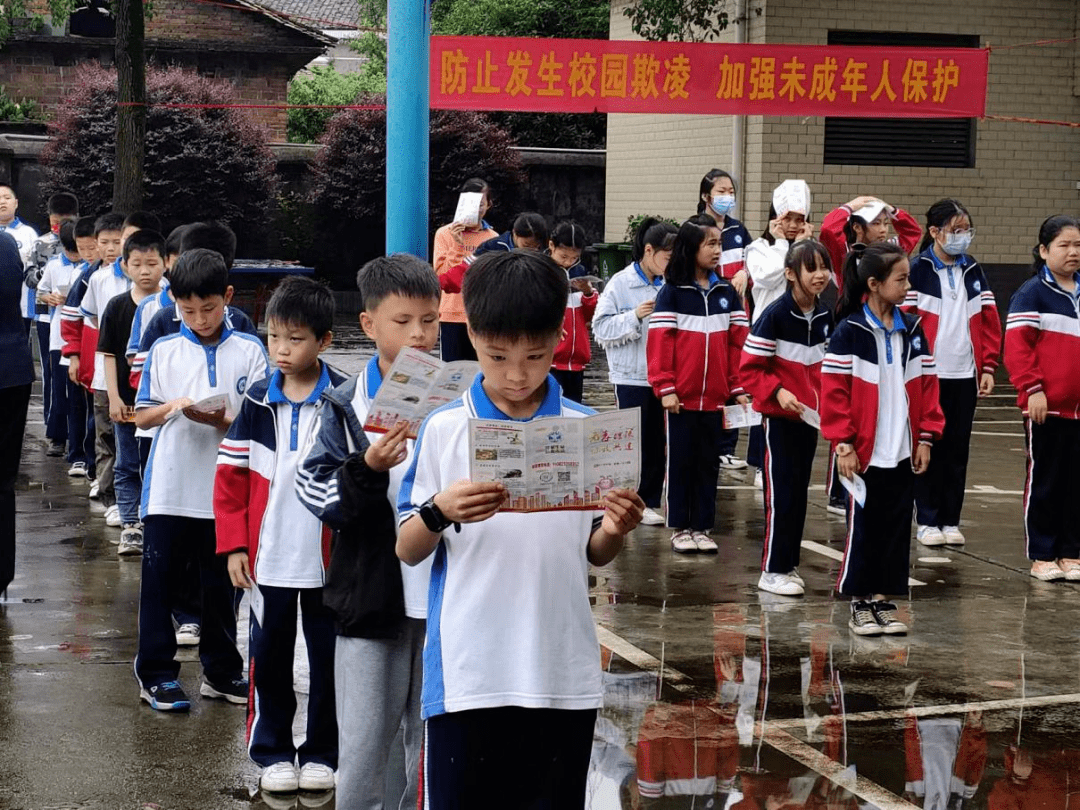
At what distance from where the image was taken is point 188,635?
252 inches

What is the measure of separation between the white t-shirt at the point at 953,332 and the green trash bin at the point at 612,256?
1141cm

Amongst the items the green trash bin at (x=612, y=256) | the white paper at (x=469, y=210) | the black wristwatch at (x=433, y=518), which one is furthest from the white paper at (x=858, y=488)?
the green trash bin at (x=612, y=256)

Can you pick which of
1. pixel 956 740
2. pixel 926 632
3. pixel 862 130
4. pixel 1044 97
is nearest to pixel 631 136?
pixel 862 130

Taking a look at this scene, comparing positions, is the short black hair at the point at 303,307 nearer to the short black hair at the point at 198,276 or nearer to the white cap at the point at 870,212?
the short black hair at the point at 198,276

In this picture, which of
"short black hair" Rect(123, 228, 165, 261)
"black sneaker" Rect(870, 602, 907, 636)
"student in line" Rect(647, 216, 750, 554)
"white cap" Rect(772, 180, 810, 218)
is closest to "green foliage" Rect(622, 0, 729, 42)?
"white cap" Rect(772, 180, 810, 218)

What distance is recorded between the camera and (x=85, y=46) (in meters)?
34.3

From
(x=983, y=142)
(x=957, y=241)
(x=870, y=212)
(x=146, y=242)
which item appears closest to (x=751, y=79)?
(x=983, y=142)

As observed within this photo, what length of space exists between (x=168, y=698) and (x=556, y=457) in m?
2.94

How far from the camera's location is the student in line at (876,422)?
6.54 meters

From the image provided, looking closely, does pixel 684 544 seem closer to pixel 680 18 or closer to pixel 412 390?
pixel 412 390

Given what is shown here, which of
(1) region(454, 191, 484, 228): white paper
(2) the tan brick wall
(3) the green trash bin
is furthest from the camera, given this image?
(3) the green trash bin

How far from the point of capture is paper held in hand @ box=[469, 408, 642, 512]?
2.97m

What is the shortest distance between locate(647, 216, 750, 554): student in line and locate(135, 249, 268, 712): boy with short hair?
3.01 m

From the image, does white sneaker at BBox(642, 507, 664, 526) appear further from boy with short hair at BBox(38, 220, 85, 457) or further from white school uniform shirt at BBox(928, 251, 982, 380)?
boy with short hair at BBox(38, 220, 85, 457)
